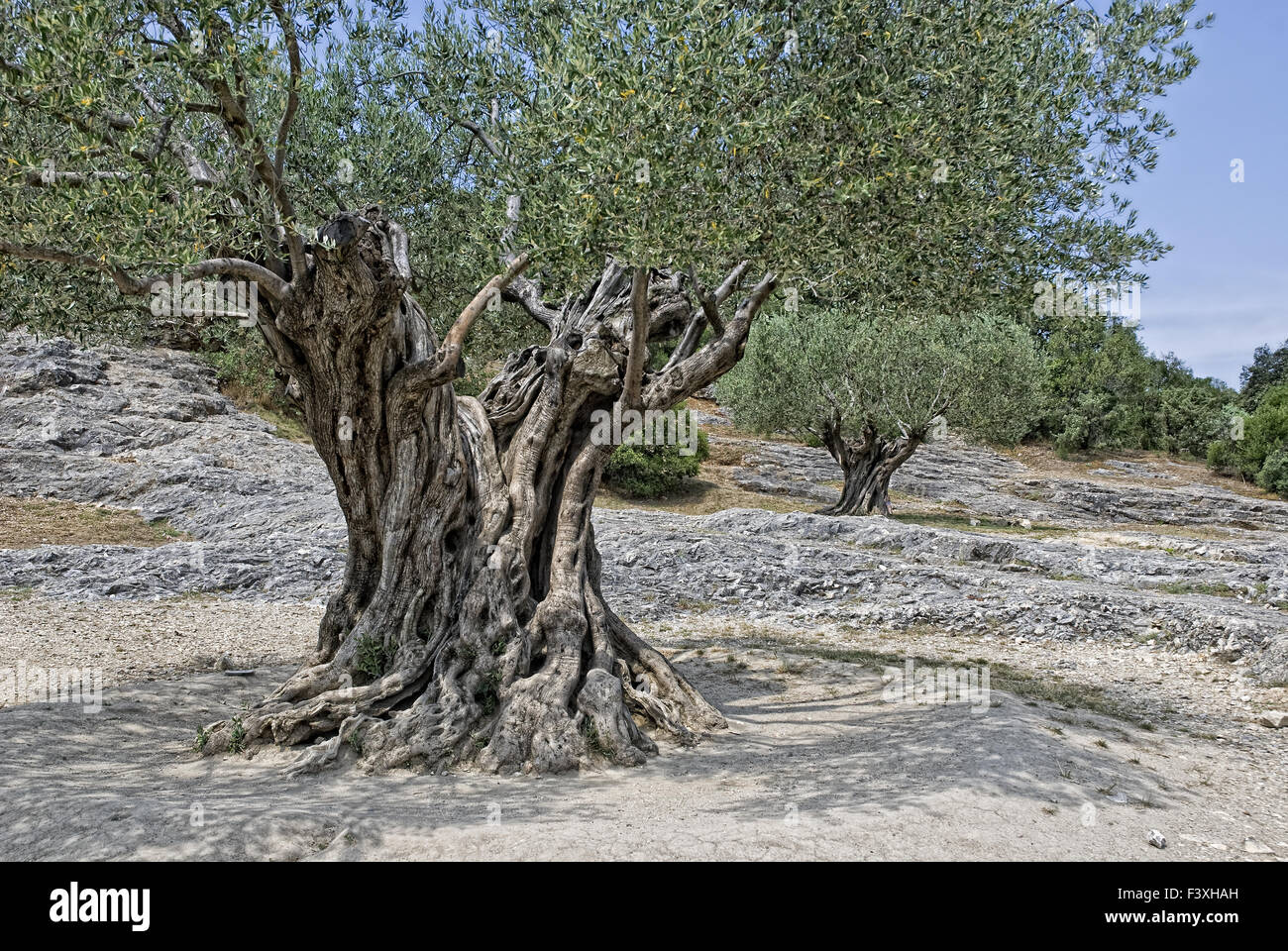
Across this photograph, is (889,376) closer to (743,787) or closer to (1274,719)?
(1274,719)

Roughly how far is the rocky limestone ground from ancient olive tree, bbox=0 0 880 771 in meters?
1.30

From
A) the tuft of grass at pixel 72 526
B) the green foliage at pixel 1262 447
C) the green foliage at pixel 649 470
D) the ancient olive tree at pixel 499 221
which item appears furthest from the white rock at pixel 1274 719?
the green foliage at pixel 1262 447

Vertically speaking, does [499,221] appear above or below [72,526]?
above

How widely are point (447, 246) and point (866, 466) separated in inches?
919

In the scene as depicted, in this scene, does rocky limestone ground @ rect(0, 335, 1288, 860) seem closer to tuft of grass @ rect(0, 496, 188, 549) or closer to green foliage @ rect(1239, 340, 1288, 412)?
tuft of grass @ rect(0, 496, 188, 549)

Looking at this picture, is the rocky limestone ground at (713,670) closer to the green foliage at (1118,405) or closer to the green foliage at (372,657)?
the green foliage at (372,657)

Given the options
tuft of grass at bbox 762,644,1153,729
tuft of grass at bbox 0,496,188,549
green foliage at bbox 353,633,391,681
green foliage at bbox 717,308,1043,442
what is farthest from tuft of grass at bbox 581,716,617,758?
green foliage at bbox 717,308,1043,442

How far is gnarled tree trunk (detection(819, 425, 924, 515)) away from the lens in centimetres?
3098

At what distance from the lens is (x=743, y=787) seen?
718 cm

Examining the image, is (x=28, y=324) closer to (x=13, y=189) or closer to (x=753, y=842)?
(x=13, y=189)

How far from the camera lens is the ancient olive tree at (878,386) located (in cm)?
2923

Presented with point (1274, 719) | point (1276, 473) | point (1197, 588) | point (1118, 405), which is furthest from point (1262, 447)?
point (1274, 719)

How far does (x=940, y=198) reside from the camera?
26.2ft

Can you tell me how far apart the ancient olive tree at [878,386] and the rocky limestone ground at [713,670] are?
6.12 metres
